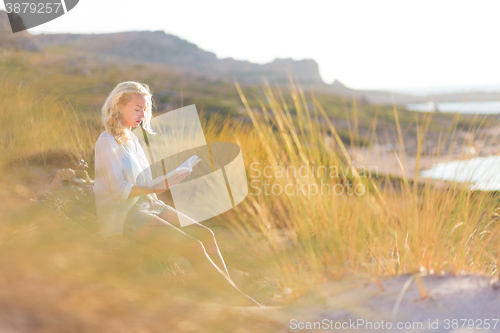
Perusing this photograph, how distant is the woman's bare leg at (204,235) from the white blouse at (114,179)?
187mm

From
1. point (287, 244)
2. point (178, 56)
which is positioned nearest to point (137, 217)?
point (287, 244)

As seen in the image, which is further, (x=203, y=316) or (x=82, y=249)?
(x=82, y=249)

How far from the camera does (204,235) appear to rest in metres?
1.70

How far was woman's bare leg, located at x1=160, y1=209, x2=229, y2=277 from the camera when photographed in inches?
65.4

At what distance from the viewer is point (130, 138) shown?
1699 mm

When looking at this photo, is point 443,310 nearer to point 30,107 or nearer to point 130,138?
point 130,138

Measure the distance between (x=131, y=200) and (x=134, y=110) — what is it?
409mm

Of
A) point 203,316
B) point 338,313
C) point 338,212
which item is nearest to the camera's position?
point 203,316

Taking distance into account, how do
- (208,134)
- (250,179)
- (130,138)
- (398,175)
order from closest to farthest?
(130,138) → (398,175) → (250,179) → (208,134)

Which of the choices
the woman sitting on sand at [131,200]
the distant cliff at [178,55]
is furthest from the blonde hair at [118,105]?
the distant cliff at [178,55]

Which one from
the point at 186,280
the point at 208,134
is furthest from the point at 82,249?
the point at 208,134

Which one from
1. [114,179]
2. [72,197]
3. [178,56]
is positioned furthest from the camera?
[178,56]

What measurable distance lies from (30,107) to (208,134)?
1.81 meters

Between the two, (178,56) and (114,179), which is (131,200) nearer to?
(114,179)
